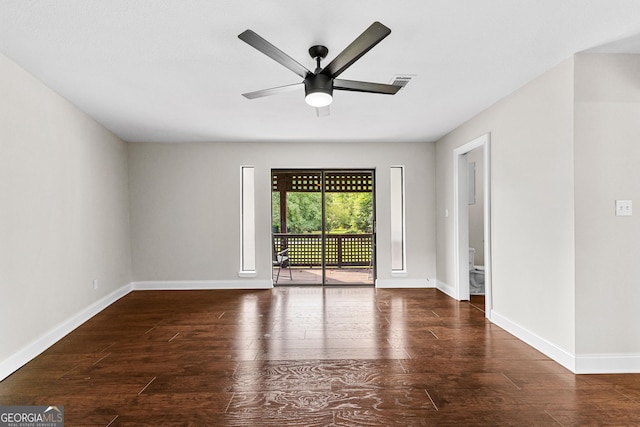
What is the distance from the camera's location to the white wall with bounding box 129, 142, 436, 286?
5398mm

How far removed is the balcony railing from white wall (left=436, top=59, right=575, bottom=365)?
2.86 m

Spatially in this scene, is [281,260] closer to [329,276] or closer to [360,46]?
[329,276]

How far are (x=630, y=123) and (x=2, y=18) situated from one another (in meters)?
4.39

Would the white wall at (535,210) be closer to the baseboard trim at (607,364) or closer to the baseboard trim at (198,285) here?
the baseboard trim at (607,364)

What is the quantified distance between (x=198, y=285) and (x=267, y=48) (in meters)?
4.44

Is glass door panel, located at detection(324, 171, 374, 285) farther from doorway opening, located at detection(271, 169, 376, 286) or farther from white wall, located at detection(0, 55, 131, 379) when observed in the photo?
Answer: white wall, located at detection(0, 55, 131, 379)

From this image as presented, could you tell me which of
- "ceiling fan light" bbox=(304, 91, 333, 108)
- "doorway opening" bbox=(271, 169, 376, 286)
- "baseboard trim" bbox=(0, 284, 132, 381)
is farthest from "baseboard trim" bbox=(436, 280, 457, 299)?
"baseboard trim" bbox=(0, 284, 132, 381)

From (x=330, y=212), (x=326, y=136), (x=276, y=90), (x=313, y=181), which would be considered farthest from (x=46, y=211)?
(x=330, y=212)

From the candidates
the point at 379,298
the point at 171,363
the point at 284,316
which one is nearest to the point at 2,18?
the point at 171,363

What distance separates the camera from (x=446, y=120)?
434 centimetres

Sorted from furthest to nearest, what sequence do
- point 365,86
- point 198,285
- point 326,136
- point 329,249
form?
point 329,249 → point 198,285 → point 326,136 → point 365,86

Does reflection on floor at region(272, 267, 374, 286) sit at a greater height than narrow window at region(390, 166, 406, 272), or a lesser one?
lesser

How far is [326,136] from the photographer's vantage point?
201 inches

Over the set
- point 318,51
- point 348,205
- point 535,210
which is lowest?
point 535,210
